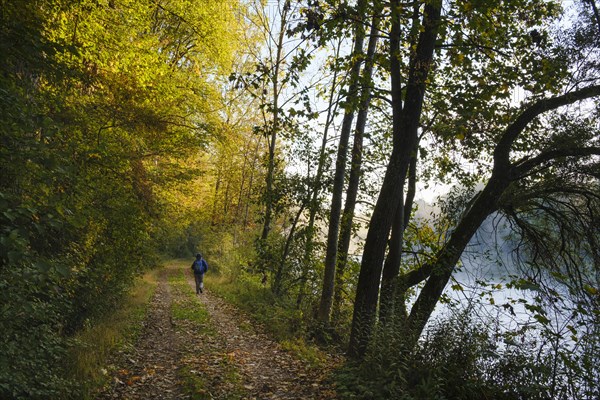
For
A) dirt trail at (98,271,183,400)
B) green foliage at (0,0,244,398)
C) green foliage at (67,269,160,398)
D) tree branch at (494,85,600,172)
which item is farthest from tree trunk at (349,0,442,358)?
green foliage at (0,0,244,398)

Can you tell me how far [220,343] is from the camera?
8.62 meters

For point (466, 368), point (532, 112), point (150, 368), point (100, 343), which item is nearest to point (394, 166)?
point (532, 112)

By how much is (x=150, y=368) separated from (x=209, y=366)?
102cm

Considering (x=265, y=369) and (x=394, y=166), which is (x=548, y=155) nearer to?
(x=394, y=166)

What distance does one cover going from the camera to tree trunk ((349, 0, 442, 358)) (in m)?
6.42

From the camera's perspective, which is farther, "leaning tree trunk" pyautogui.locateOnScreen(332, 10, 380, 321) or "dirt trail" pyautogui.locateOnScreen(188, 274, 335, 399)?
"leaning tree trunk" pyautogui.locateOnScreen(332, 10, 380, 321)

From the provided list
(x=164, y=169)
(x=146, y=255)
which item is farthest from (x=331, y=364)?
(x=164, y=169)

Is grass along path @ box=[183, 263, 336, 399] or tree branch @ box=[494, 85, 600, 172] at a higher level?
tree branch @ box=[494, 85, 600, 172]

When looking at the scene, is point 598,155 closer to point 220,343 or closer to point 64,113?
point 220,343

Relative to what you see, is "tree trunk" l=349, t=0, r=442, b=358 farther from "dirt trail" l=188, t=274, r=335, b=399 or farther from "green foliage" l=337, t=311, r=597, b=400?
"dirt trail" l=188, t=274, r=335, b=399

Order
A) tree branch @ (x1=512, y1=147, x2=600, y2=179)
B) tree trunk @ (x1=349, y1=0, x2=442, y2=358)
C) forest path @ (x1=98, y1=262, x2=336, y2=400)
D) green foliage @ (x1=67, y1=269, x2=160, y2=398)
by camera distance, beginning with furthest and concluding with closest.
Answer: tree branch @ (x1=512, y1=147, x2=600, y2=179) < tree trunk @ (x1=349, y1=0, x2=442, y2=358) < forest path @ (x1=98, y1=262, x2=336, y2=400) < green foliage @ (x1=67, y1=269, x2=160, y2=398)

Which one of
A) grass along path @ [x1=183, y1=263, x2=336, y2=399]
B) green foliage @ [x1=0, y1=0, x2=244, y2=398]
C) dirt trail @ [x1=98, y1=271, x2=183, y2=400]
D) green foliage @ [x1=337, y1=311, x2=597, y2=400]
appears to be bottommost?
dirt trail @ [x1=98, y1=271, x2=183, y2=400]

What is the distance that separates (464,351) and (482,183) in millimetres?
6354

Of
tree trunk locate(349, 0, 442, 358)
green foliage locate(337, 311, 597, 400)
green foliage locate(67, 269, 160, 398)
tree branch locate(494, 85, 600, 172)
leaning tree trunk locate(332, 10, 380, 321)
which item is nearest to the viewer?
green foliage locate(337, 311, 597, 400)
